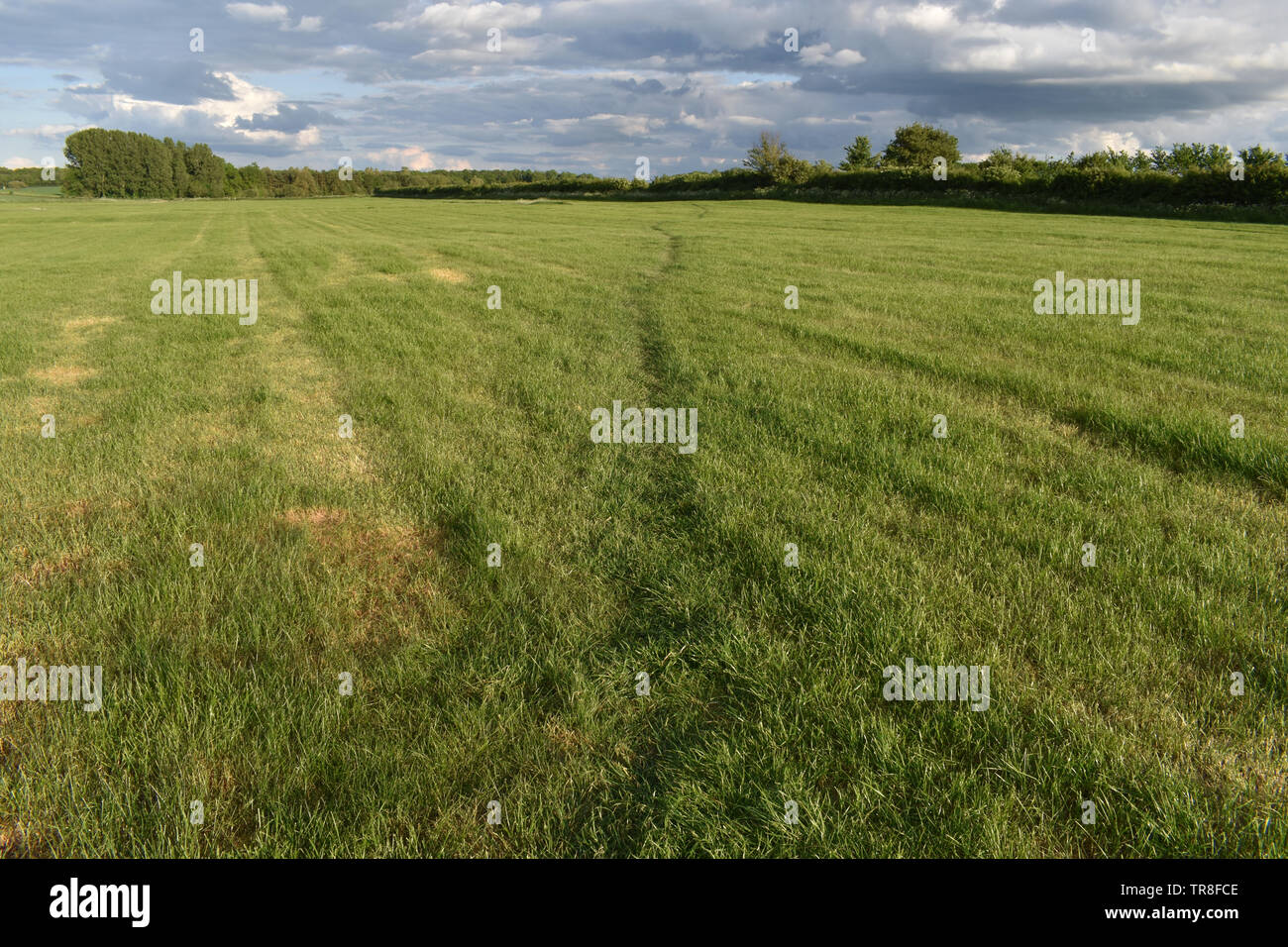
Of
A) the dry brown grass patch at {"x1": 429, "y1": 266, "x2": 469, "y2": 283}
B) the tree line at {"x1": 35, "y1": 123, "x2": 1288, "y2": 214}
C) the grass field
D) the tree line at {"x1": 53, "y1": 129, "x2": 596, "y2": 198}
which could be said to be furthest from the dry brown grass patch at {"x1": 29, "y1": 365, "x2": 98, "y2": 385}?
the tree line at {"x1": 53, "y1": 129, "x2": 596, "y2": 198}

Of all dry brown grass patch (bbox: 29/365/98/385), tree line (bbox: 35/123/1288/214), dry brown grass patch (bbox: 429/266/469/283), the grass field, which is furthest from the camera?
tree line (bbox: 35/123/1288/214)

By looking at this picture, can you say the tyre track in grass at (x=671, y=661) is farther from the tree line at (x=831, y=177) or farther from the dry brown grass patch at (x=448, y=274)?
the tree line at (x=831, y=177)

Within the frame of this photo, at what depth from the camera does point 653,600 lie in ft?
13.4

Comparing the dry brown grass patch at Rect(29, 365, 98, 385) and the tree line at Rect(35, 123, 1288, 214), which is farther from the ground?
the tree line at Rect(35, 123, 1288, 214)

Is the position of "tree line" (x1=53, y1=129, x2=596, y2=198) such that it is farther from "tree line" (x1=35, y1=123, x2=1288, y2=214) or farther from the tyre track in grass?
the tyre track in grass

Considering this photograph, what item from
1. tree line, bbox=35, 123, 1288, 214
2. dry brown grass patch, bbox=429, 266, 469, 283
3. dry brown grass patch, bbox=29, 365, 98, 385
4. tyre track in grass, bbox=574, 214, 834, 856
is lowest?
tyre track in grass, bbox=574, 214, 834, 856

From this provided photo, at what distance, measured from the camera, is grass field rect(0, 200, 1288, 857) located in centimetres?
262

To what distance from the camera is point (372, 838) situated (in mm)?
2455

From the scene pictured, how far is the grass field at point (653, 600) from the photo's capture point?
103 inches

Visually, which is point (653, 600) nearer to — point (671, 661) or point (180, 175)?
point (671, 661)

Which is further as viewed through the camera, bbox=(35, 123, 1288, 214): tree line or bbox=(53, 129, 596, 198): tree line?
bbox=(53, 129, 596, 198): tree line
